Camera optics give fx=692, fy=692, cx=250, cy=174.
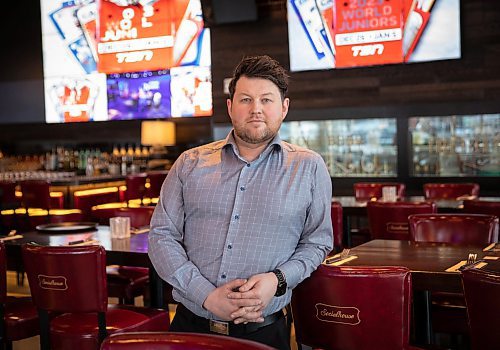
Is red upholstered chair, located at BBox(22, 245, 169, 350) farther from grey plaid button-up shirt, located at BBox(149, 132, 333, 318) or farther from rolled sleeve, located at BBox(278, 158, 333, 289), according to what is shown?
rolled sleeve, located at BBox(278, 158, 333, 289)

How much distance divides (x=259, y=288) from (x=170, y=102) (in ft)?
30.3

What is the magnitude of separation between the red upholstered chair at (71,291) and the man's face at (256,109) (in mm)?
1269

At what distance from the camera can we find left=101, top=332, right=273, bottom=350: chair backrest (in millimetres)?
1528

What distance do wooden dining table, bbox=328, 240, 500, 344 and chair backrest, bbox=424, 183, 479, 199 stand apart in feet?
10.9

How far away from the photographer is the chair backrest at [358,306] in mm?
2338

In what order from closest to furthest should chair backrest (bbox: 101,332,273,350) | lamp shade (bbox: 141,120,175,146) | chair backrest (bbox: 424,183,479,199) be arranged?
chair backrest (bbox: 101,332,273,350), chair backrest (bbox: 424,183,479,199), lamp shade (bbox: 141,120,175,146)

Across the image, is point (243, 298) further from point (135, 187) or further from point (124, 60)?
point (124, 60)

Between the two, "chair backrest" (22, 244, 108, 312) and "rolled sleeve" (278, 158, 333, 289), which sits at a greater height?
"rolled sleeve" (278, 158, 333, 289)

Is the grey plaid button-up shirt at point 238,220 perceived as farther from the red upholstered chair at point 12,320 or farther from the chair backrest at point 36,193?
the chair backrest at point 36,193

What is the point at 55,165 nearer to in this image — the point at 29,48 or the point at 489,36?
the point at 29,48

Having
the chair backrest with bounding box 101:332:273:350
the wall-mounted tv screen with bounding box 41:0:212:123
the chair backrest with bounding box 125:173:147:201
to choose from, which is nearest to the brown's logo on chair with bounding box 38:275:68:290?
the chair backrest with bounding box 101:332:273:350

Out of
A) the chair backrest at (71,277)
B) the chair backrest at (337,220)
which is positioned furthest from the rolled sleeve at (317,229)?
the chair backrest at (337,220)

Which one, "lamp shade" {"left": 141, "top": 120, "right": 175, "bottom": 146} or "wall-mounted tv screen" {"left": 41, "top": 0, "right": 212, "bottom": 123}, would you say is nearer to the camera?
"lamp shade" {"left": 141, "top": 120, "right": 175, "bottom": 146}

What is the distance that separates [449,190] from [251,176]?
4862mm
